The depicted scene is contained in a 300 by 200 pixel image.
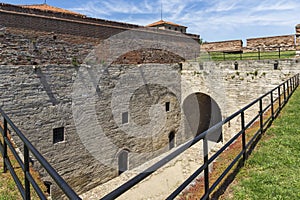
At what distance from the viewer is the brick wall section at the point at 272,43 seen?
1402 centimetres

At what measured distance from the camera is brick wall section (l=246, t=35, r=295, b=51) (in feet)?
46.0

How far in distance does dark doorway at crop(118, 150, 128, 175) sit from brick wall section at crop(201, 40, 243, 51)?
10228 millimetres

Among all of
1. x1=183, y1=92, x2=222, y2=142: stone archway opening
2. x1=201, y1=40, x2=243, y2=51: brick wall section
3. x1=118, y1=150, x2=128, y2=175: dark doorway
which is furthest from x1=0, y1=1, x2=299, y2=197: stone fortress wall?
x1=201, y1=40, x2=243, y2=51: brick wall section

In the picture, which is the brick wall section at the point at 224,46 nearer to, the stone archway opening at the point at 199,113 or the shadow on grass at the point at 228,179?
the stone archway opening at the point at 199,113

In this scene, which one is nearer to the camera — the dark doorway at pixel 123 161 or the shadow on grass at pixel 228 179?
the shadow on grass at pixel 228 179

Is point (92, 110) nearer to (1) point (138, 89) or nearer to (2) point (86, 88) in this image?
(2) point (86, 88)

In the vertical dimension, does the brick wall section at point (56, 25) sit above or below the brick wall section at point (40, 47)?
above

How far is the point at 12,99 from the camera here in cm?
762

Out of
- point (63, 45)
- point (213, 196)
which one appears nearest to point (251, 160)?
point (213, 196)

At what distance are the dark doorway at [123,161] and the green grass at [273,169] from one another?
7.80 meters

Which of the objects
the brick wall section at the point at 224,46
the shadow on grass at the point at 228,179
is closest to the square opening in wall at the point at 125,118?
the shadow on grass at the point at 228,179

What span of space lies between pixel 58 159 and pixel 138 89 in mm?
5108

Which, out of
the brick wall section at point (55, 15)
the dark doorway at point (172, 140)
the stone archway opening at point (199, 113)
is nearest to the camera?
the brick wall section at point (55, 15)

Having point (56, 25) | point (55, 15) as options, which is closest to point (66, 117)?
point (56, 25)
